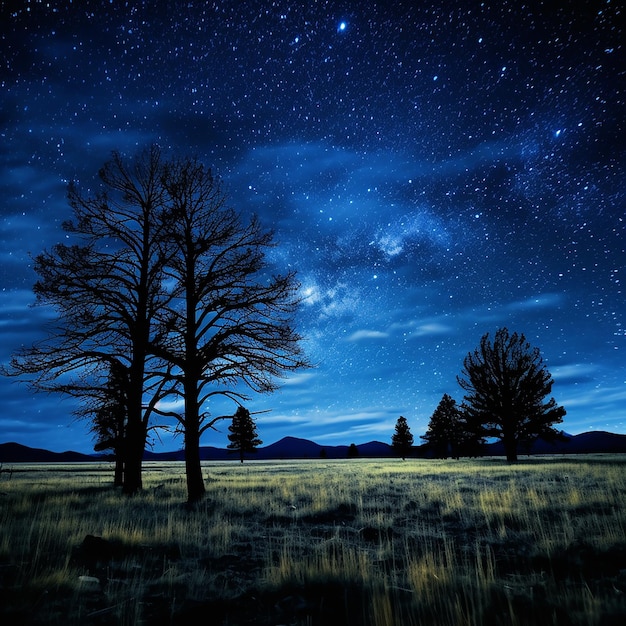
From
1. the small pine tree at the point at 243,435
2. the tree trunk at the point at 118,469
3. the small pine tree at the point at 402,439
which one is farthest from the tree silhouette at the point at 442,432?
the tree trunk at the point at 118,469

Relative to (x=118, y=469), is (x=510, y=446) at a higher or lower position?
lower

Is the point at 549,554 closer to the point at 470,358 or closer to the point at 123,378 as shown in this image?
Answer: the point at 123,378

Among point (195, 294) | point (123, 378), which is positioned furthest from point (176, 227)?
point (123, 378)

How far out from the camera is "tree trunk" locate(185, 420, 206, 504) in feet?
36.0

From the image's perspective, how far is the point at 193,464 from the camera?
11328 millimetres

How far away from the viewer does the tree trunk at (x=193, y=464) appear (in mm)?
10961

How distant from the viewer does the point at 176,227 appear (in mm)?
12336

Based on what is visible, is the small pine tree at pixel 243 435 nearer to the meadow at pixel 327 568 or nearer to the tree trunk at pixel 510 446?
the tree trunk at pixel 510 446

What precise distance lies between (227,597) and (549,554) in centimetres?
397

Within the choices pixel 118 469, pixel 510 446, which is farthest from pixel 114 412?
pixel 510 446

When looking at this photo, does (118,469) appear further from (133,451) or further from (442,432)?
(442,432)

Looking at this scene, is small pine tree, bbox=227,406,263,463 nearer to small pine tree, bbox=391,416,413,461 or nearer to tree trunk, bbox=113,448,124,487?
small pine tree, bbox=391,416,413,461

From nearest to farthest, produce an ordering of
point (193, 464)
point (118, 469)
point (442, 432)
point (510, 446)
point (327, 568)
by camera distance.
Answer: point (327, 568), point (193, 464), point (118, 469), point (510, 446), point (442, 432)

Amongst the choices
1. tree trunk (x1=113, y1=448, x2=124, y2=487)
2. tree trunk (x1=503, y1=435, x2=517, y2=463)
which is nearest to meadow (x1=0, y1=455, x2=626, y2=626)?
tree trunk (x1=113, y1=448, x2=124, y2=487)
